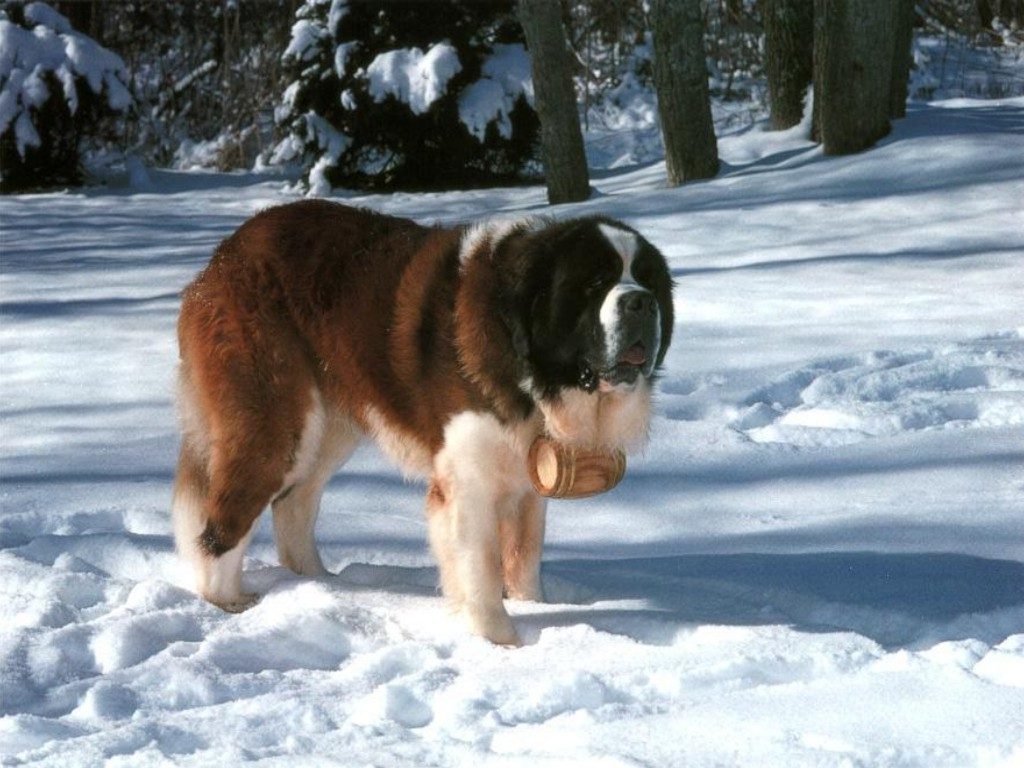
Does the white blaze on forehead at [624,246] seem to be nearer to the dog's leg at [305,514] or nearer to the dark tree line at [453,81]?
the dog's leg at [305,514]

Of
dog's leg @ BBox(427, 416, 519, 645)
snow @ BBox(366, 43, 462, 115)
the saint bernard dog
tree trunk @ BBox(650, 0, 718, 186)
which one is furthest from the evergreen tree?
dog's leg @ BBox(427, 416, 519, 645)

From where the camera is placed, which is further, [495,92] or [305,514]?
[495,92]

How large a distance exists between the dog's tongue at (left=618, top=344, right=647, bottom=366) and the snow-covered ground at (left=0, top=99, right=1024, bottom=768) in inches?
30.0

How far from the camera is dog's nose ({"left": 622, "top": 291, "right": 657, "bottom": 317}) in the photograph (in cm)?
363

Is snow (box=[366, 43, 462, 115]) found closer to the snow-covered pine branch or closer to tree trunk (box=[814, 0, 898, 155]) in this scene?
the snow-covered pine branch

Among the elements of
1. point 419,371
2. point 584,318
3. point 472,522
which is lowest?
point 472,522

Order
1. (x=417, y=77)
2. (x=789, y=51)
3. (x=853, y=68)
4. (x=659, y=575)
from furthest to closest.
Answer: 1. (x=417, y=77)
2. (x=789, y=51)
3. (x=853, y=68)
4. (x=659, y=575)

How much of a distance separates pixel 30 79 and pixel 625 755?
42.6 feet

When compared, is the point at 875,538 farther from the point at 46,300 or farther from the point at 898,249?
the point at 46,300

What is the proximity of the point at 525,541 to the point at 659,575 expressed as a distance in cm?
47

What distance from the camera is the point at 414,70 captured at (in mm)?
13445

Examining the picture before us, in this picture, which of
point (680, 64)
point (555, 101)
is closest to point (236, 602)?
point (555, 101)

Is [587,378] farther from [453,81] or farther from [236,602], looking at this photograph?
[453,81]

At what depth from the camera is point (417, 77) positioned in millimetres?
13422
